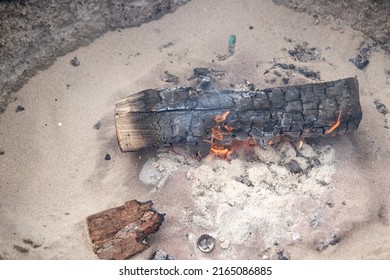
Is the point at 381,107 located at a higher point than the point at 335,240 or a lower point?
Answer: higher

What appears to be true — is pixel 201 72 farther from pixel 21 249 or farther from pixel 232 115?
pixel 21 249

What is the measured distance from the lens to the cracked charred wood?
4.87m

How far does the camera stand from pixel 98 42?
20.6 ft

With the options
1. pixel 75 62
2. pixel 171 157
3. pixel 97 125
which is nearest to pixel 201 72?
pixel 171 157

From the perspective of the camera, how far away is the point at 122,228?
443cm

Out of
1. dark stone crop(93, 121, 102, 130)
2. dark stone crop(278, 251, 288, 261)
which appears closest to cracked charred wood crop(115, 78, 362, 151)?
dark stone crop(93, 121, 102, 130)

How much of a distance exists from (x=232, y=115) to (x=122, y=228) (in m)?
1.70

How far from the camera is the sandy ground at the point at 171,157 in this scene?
4504mm

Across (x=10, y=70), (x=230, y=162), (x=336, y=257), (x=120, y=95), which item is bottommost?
(x=336, y=257)

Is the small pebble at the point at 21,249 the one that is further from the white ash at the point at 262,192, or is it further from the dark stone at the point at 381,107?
the dark stone at the point at 381,107

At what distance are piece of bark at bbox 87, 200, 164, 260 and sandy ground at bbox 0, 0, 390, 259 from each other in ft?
0.46

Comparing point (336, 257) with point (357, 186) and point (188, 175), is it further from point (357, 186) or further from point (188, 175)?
point (188, 175)
